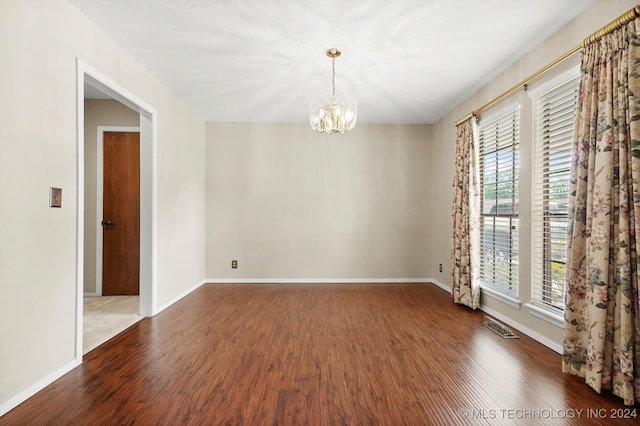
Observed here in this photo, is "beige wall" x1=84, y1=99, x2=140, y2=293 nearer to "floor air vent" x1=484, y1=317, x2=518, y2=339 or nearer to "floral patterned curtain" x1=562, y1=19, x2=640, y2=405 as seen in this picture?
"floor air vent" x1=484, y1=317, x2=518, y2=339

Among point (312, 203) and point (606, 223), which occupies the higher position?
point (312, 203)

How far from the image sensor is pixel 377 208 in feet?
18.6

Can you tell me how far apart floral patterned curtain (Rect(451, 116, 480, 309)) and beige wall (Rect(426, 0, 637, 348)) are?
227mm

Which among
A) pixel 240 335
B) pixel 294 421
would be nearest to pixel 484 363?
pixel 294 421

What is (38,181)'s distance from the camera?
2.17m

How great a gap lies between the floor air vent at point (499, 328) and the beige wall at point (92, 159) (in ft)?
17.0

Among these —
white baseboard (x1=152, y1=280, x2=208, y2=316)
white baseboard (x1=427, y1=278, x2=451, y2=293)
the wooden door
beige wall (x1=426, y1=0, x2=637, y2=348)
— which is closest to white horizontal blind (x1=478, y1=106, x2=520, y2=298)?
beige wall (x1=426, y1=0, x2=637, y2=348)

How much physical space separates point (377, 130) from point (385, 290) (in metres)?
2.72

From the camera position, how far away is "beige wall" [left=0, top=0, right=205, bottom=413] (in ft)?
6.40

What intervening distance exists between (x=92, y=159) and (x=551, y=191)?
5668 millimetres

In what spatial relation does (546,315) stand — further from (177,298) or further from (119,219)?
(119,219)

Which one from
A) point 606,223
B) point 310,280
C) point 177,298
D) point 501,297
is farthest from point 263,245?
point 606,223

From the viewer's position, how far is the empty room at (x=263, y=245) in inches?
79.4

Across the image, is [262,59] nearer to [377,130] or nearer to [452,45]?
[452,45]
